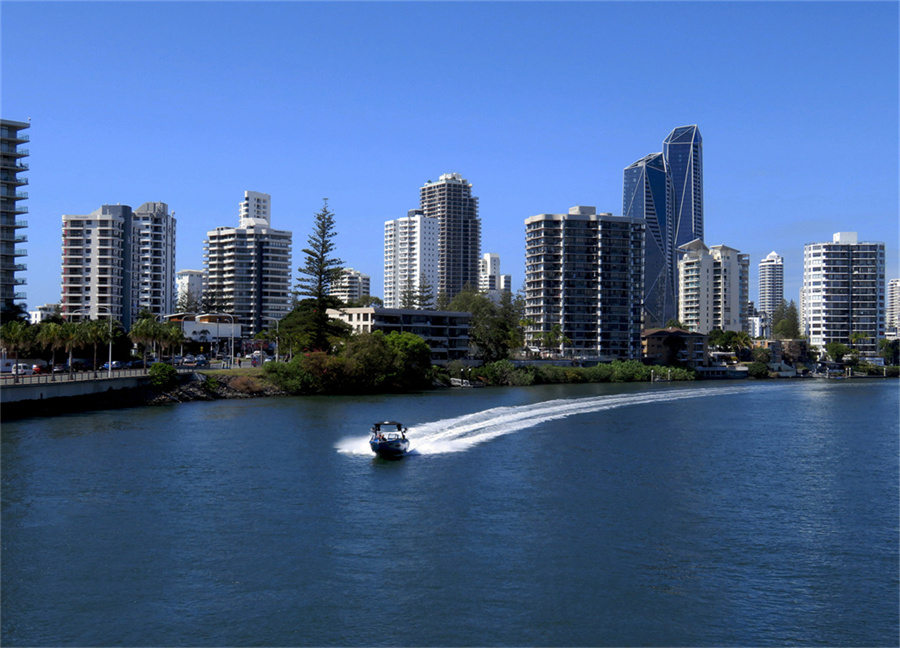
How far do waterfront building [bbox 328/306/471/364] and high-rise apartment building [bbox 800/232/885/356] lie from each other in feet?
357

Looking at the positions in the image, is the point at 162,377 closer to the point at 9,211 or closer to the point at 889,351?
the point at 9,211

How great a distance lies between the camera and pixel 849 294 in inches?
7603

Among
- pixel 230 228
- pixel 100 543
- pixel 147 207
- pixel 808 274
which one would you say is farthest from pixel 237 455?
pixel 808 274

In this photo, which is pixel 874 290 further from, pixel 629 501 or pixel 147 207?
pixel 629 501

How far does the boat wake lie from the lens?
51969mm

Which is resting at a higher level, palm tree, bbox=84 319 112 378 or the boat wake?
palm tree, bbox=84 319 112 378

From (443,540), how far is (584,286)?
13162 centimetres

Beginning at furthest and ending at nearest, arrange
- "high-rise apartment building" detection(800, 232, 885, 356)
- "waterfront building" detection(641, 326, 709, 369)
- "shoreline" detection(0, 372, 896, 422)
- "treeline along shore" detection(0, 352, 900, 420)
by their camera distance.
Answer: "high-rise apartment building" detection(800, 232, 885, 356), "waterfront building" detection(641, 326, 709, 369), "treeline along shore" detection(0, 352, 900, 420), "shoreline" detection(0, 372, 896, 422)

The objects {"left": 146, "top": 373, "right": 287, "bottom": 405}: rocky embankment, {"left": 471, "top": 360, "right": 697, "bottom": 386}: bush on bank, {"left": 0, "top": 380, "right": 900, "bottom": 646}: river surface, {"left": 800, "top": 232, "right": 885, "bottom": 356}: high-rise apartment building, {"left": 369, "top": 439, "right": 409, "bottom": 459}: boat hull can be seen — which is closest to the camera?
{"left": 0, "top": 380, "right": 900, "bottom": 646}: river surface

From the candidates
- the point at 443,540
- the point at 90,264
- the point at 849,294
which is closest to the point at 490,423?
the point at 443,540

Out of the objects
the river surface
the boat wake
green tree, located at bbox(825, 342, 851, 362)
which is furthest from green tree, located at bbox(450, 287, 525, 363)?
green tree, located at bbox(825, 342, 851, 362)

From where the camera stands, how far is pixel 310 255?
10888cm

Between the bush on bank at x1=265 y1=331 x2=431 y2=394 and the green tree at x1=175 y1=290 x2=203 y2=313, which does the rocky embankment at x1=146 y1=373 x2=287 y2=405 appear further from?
the green tree at x1=175 y1=290 x2=203 y2=313

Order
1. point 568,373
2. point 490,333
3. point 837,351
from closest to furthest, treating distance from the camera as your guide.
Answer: point 568,373 < point 490,333 < point 837,351
